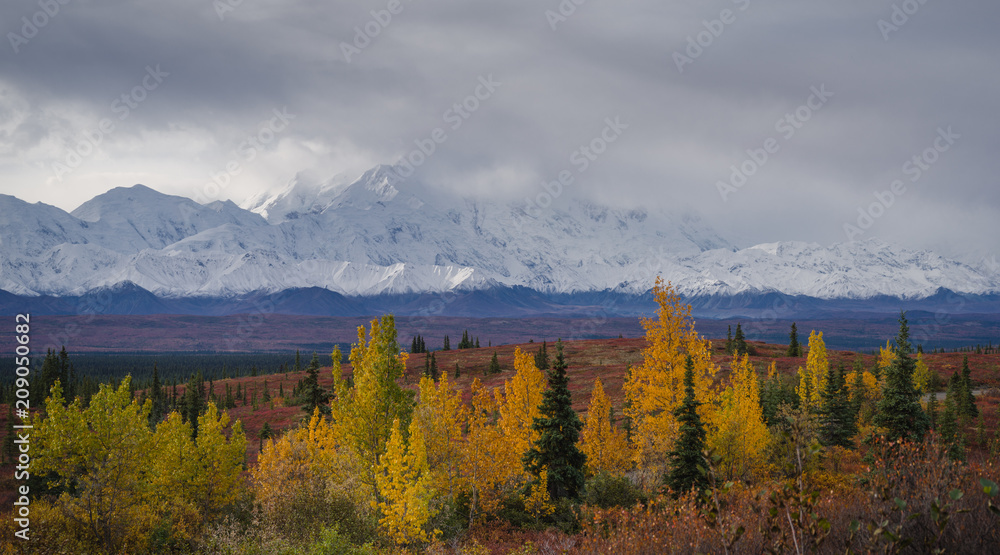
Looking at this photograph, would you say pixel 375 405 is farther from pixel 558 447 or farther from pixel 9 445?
pixel 9 445

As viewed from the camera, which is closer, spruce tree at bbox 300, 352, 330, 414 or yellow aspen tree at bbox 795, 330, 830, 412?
spruce tree at bbox 300, 352, 330, 414

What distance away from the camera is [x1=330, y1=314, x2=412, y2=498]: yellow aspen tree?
71.6 feet

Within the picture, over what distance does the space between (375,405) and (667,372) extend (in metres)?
12.9

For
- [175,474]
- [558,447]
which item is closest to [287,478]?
[175,474]

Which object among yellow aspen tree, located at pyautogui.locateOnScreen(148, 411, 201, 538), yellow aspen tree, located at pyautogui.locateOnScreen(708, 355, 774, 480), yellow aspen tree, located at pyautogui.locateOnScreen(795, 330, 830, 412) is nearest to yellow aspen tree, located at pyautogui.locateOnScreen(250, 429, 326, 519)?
yellow aspen tree, located at pyautogui.locateOnScreen(148, 411, 201, 538)

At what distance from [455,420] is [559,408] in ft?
16.7

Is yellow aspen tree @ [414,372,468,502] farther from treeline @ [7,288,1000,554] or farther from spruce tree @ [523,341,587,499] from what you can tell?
spruce tree @ [523,341,587,499]

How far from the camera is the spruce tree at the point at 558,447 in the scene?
2420 centimetres

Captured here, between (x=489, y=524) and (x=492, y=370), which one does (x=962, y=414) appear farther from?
(x=492, y=370)

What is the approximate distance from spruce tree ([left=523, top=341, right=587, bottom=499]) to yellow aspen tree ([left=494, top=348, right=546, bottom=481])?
2.36 ft

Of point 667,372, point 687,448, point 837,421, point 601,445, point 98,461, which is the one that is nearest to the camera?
point 98,461

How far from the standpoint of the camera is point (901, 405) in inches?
1040

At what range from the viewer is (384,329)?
73.4 feet

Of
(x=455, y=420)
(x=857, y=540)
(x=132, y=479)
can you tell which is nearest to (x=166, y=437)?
(x=132, y=479)
